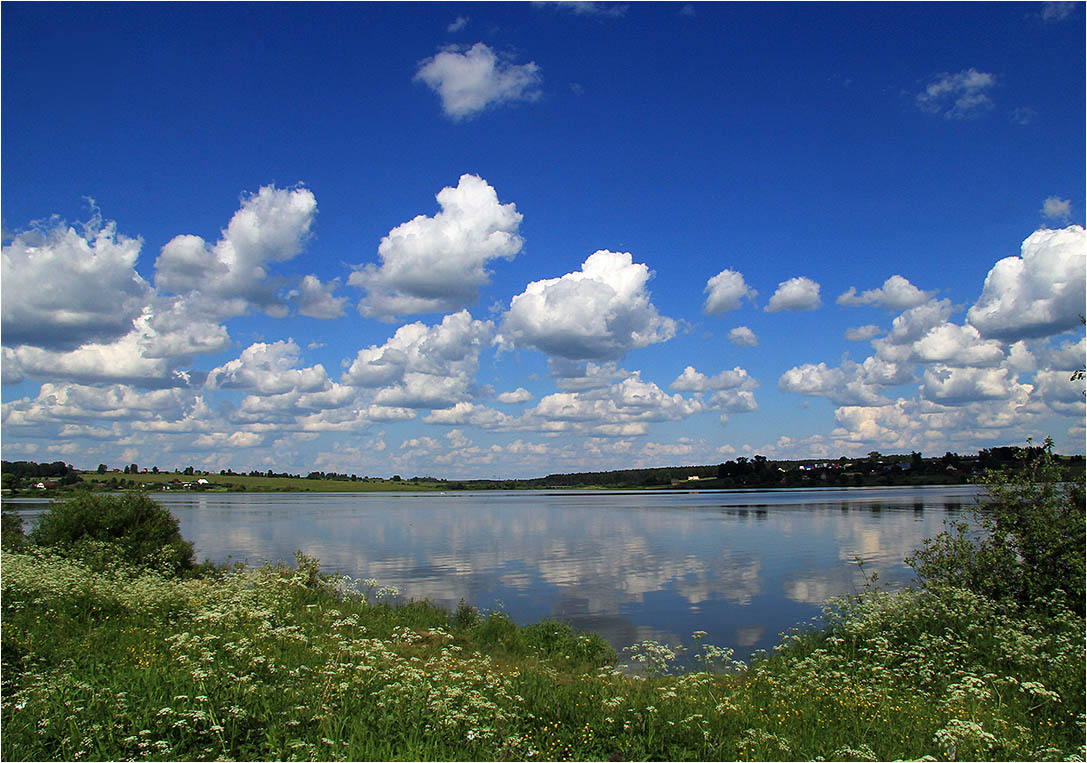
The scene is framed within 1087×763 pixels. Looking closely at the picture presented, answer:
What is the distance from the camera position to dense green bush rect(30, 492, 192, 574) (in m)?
27.3

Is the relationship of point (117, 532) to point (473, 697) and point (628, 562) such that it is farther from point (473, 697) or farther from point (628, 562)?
point (628, 562)

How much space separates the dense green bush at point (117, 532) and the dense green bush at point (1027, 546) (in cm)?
2557

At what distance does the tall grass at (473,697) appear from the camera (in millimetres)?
8656

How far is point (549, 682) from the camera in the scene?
12.0 metres

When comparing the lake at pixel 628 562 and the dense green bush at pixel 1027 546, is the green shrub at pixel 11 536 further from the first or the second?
the dense green bush at pixel 1027 546

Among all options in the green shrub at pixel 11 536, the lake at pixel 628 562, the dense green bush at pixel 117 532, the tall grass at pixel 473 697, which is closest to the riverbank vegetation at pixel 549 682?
the tall grass at pixel 473 697

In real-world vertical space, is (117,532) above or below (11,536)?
above

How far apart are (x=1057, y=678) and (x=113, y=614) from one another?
18905mm

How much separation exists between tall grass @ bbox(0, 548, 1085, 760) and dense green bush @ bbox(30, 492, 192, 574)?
10736 mm

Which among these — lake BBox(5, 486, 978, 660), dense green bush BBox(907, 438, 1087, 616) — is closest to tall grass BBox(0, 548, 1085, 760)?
dense green bush BBox(907, 438, 1087, 616)

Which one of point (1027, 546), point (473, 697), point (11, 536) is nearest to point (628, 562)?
point (1027, 546)

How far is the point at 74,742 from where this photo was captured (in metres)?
8.20

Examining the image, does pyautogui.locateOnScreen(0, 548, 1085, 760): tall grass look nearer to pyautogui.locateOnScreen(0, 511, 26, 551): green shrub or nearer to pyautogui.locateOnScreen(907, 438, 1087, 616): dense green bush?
pyautogui.locateOnScreen(907, 438, 1087, 616): dense green bush

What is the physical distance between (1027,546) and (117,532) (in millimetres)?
31272
